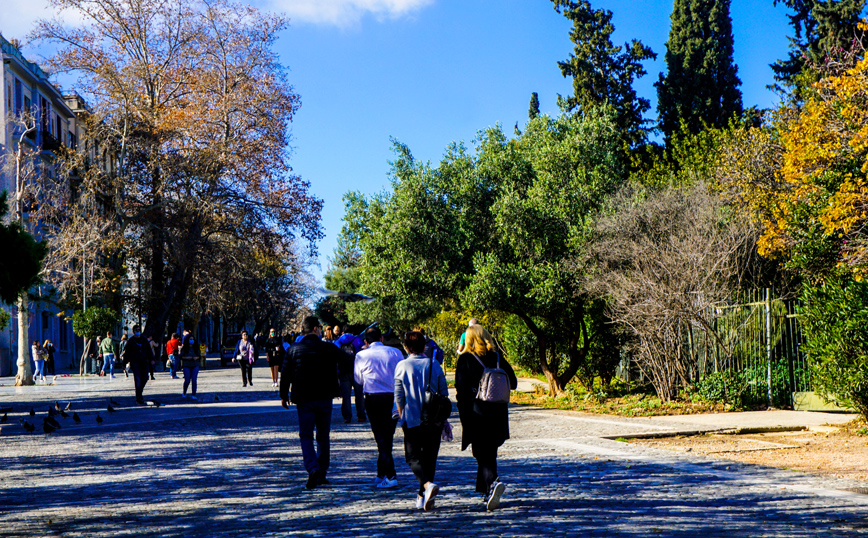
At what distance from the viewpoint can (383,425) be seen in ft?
28.6

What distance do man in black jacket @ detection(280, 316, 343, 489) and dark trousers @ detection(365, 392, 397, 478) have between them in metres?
0.47

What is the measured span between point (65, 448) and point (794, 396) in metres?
12.4

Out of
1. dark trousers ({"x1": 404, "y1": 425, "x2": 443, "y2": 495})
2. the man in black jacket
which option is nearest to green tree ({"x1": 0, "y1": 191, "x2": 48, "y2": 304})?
the man in black jacket

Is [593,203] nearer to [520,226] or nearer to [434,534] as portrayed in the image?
[520,226]

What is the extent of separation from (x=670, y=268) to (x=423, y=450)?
9984 mm

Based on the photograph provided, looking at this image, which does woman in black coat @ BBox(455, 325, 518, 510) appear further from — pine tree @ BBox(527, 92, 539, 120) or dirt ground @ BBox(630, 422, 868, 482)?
pine tree @ BBox(527, 92, 539, 120)

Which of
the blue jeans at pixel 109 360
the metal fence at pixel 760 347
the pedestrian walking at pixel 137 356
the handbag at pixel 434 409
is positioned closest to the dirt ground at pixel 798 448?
the metal fence at pixel 760 347

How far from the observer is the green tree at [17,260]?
1845 centimetres

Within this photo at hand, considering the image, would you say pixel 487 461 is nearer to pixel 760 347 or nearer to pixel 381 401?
pixel 381 401

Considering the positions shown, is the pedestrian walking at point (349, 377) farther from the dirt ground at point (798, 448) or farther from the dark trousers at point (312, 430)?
the dark trousers at point (312, 430)

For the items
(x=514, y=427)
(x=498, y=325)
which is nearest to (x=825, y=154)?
(x=514, y=427)

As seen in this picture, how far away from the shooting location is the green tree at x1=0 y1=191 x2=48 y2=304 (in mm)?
18453

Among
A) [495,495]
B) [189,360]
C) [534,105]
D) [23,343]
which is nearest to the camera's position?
[495,495]

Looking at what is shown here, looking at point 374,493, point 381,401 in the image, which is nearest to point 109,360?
point 381,401
